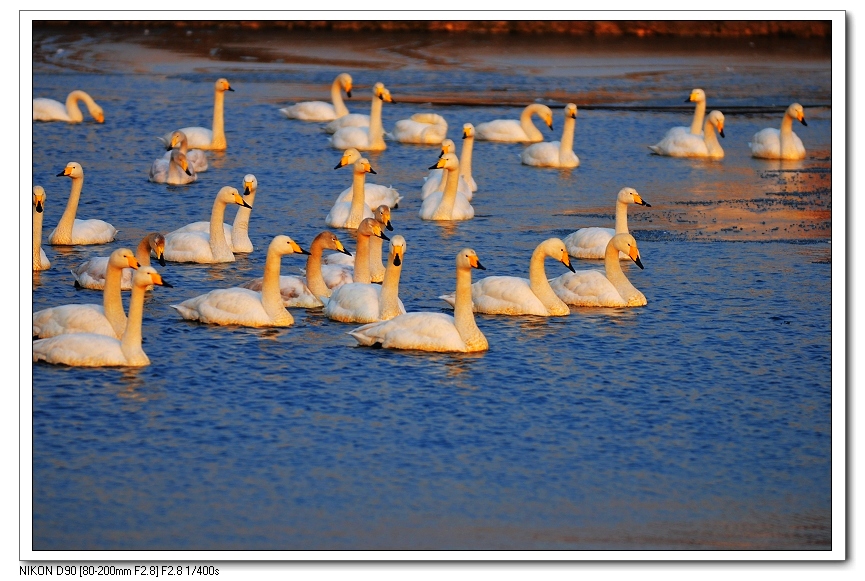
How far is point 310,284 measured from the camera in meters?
16.0

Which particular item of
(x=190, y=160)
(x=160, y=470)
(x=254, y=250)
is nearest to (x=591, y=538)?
(x=160, y=470)

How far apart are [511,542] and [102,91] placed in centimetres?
2404

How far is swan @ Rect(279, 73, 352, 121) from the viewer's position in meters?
29.8

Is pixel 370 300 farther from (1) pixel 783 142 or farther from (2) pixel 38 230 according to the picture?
(1) pixel 783 142

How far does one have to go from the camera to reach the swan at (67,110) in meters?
28.5

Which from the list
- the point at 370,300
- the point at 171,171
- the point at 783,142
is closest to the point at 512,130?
the point at 783,142

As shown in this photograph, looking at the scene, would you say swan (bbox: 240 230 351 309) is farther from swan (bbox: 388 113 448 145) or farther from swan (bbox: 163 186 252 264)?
swan (bbox: 388 113 448 145)

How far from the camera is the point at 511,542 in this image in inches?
405

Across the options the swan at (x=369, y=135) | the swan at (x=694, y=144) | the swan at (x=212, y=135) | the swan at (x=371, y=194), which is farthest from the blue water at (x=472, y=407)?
the swan at (x=694, y=144)

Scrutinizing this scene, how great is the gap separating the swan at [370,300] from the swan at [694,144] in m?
12.8

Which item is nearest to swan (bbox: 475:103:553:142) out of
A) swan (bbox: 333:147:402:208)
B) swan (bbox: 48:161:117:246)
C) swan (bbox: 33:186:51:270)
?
swan (bbox: 333:147:402:208)

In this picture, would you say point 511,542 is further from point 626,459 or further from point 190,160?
point 190,160

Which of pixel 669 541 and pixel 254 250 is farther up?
pixel 254 250

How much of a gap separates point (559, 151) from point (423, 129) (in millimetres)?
3012
